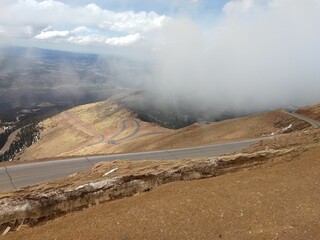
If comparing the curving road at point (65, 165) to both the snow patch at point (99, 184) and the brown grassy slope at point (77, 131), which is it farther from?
the brown grassy slope at point (77, 131)

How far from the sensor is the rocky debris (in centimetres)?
1630

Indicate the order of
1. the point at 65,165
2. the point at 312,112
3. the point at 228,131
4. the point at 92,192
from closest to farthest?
the point at 92,192, the point at 65,165, the point at 228,131, the point at 312,112

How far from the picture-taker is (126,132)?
131m

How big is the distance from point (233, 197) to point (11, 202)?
993 cm

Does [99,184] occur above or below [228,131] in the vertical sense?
above

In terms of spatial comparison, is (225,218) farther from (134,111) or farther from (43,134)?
(43,134)

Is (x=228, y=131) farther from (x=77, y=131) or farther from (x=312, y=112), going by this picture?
(x=77, y=131)

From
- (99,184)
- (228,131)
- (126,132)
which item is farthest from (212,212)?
(126,132)

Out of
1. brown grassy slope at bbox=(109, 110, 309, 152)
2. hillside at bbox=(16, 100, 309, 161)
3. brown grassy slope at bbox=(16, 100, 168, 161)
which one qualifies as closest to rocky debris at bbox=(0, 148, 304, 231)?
hillside at bbox=(16, 100, 309, 161)

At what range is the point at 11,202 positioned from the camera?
54.0 ft

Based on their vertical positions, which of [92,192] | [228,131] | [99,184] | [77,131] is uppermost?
[99,184]

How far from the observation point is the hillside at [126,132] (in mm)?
69375

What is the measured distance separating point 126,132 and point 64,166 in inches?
3446

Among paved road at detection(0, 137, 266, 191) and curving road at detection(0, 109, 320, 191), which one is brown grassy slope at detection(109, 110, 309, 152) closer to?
curving road at detection(0, 109, 320, 191)
